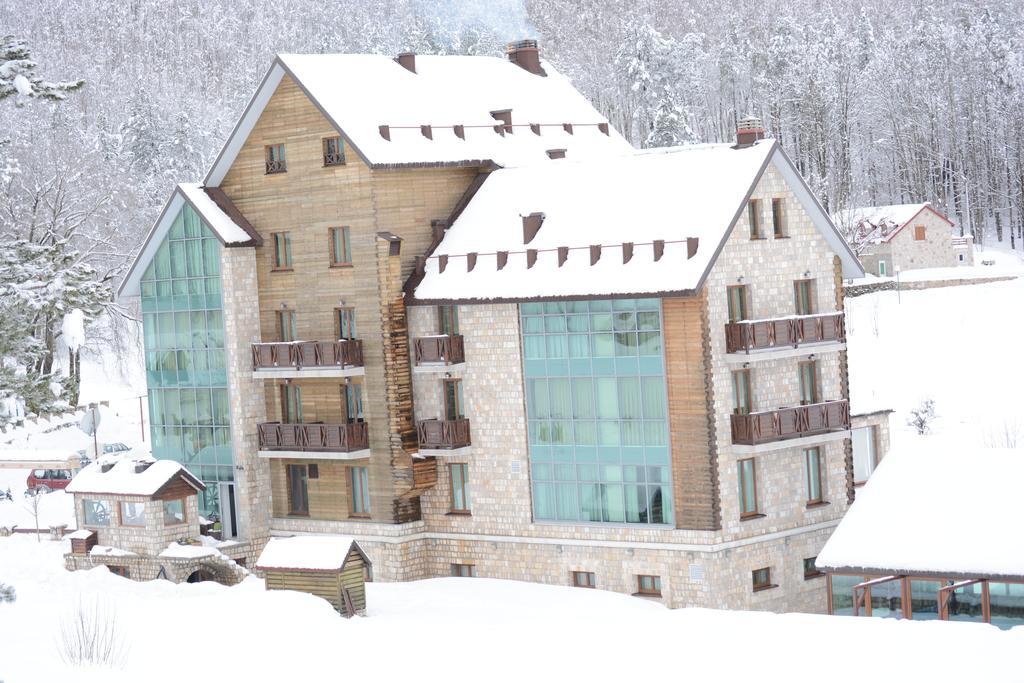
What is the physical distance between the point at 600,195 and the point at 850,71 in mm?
79171

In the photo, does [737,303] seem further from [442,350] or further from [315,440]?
[315,440]

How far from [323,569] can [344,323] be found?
8907mm

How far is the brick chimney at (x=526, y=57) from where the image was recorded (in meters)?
52.2

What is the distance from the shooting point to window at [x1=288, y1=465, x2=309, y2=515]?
152ft

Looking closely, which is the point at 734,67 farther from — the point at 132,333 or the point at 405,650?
the point at 405,650

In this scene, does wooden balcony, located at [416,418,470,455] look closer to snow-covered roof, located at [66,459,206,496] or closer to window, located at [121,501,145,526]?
snow-covered roof, located at [66,459,206,496]

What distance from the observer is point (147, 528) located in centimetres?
4478


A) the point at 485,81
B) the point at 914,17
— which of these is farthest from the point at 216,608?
the point at 914,17

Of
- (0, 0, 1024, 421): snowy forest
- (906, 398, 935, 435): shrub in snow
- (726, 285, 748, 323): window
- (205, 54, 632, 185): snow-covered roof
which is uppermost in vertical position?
(0, 0, 1024, 421): snowy forest

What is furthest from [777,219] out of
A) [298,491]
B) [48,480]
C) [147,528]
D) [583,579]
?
[48,480]

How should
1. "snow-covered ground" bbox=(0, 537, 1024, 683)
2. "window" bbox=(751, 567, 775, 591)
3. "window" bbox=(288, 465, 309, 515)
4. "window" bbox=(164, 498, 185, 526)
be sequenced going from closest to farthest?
"snow-covered ground" bbox=(0, 537, 1024, 683) → "window" bbox=(751, 567, 775, 591) → "window" bbox=(164, 498, 185, 526) → "window" bbox=(288, 465, 309, 515)

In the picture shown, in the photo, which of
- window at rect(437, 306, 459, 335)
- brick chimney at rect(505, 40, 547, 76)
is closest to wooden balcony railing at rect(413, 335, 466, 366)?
window at rect(437, 306, 459, 335)

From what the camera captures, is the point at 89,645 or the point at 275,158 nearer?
the point at 89,645

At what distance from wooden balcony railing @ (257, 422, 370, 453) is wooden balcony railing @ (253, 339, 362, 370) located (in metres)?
1.70
